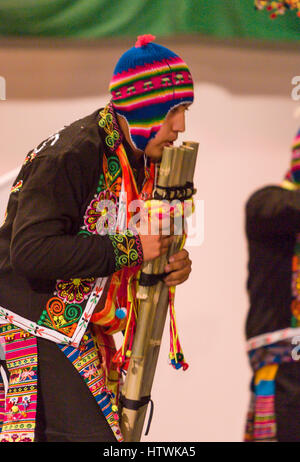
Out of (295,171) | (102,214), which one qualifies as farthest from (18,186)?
(295,171)

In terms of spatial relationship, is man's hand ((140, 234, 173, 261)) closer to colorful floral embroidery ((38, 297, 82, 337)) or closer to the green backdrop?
colorful floral embroidery ((38, 297, 82, 337))

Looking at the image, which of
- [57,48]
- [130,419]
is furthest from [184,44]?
[130,419]

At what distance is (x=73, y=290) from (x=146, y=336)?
214 mm

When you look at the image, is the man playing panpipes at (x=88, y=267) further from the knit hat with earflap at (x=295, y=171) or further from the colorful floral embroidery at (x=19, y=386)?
the knit hat with earflap at (x=295, y=171)

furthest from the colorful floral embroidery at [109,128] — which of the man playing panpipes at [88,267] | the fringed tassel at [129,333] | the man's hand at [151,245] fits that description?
the fringed tassel at [129,333]

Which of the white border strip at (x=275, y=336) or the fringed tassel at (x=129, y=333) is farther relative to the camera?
the fringed tassel at (x=129, y=333)

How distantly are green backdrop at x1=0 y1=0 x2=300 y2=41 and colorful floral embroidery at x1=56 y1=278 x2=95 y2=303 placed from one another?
42.1 inches

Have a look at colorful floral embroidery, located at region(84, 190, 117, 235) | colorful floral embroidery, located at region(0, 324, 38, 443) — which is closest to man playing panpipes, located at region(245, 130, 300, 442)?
colorful floral embroidery, located at region(84, 190, 117, 235)

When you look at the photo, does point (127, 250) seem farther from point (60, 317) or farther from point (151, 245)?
point (60, 317)

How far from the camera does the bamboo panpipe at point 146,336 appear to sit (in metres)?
1.68

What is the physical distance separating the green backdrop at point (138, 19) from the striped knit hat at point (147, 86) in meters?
0.74

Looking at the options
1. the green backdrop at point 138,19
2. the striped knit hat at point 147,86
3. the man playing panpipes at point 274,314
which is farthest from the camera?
the green backdrop at point 138,19
